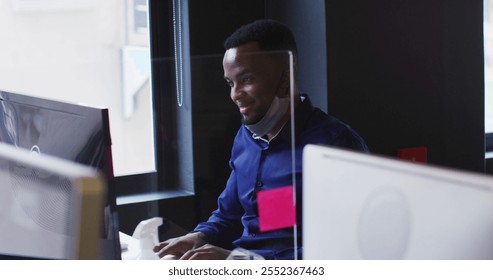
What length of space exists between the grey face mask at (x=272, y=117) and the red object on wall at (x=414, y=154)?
1.18 m

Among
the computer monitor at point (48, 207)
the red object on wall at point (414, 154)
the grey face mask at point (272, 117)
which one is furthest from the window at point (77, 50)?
the computer monitor at point (48, 207)

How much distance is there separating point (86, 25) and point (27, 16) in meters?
0.21

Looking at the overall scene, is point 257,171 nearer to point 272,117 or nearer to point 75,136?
point 272,117

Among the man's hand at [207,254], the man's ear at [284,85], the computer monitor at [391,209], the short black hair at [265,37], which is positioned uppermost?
the short black hair at [265,37]

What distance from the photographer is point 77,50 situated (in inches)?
104

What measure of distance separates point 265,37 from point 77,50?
88cm

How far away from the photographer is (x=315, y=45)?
2.70 metres

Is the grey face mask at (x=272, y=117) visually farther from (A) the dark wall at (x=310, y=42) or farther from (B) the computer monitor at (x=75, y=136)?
(A) the dark wall at (x=310, y=42)

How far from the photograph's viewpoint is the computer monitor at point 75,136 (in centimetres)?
140

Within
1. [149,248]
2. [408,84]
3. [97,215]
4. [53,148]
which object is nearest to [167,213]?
[149,248]

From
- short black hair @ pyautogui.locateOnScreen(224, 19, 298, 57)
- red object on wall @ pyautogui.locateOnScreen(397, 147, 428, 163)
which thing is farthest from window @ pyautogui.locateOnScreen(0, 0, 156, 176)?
red object on wall @ pyautogui.locateOnScreen(397, 147, 428, 163)

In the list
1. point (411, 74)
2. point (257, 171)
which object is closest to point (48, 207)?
point (257, 171)

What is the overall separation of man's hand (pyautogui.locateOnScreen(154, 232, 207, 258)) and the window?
637 millimetres
